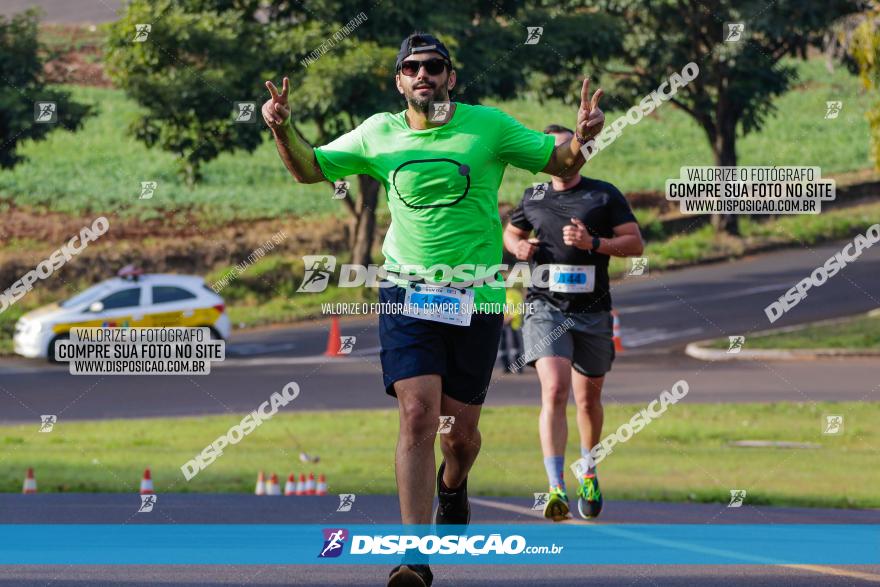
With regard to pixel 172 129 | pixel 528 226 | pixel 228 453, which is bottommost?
pixel 228 453

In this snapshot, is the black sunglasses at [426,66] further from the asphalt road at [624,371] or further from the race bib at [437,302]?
the asphalt road at [624,371]

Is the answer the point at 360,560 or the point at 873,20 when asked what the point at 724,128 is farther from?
the point at 360,560

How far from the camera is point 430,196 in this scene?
7230 mm

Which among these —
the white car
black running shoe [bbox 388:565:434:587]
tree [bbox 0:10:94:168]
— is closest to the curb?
the white car

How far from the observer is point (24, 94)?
31.3m

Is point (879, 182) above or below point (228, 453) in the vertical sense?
above

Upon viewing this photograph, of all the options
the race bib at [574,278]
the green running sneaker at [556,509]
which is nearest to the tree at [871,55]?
the race bib at [574,278]

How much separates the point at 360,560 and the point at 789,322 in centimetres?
2497

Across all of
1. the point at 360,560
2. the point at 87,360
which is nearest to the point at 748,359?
the point at 87,360

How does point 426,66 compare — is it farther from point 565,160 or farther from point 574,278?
point 574,278

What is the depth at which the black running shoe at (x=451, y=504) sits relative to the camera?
825 centimetres

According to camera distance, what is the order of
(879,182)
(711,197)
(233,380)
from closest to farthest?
(233,380) → (711,197) → (879,182)

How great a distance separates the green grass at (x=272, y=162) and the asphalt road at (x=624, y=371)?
6.84 meters

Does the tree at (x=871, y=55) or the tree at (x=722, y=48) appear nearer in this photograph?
the tree at (x=871, y=55)
